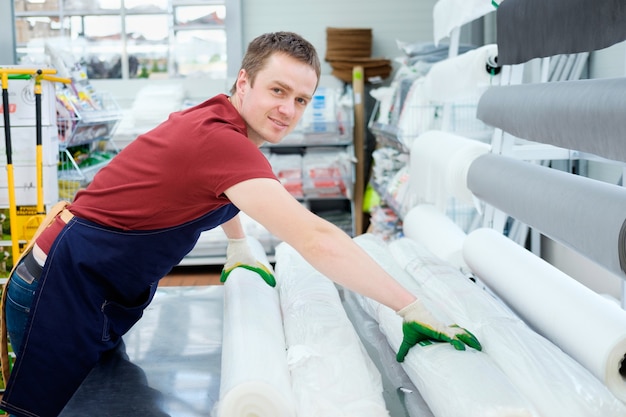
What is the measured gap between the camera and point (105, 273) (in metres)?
1.90

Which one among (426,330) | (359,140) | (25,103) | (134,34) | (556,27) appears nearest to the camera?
(556,27)

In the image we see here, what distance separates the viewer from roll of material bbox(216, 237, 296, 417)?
1.38 metres

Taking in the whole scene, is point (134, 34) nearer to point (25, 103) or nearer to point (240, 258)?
point (25, 103)

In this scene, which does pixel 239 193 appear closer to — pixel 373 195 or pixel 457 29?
pixel 457 29

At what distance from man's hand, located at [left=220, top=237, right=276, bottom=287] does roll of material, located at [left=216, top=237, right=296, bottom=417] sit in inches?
12.2

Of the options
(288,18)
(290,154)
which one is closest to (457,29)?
(290,154)

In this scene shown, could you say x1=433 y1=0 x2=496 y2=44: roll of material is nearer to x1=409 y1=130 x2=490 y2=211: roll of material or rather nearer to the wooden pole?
x1=409 y1=130 x2=490 y2=211: roll of material

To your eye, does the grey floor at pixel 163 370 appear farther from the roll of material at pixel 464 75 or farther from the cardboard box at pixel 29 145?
the roll of material at pixel 464 75

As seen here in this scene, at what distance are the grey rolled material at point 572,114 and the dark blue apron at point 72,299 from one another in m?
0.76

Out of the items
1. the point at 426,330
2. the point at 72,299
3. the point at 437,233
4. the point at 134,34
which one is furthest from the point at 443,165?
the point at 134,34

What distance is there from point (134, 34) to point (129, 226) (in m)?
5.85

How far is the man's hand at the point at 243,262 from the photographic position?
2342 mm

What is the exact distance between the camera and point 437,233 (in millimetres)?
3084

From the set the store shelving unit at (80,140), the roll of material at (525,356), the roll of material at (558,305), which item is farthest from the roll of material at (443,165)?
A: the store shelving unit at (80,140)
